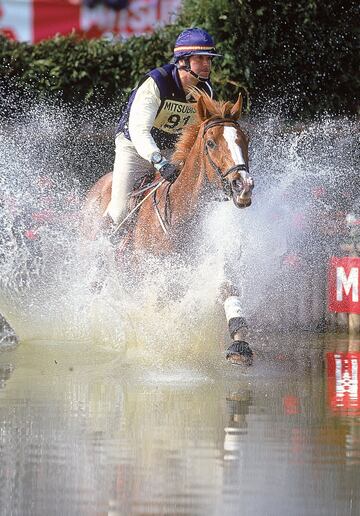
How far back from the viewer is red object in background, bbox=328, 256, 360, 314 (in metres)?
14.0

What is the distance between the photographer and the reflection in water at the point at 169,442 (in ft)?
18.6

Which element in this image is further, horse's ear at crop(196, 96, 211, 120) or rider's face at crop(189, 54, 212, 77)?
rider's face at crop(189, 54, 212, 77)

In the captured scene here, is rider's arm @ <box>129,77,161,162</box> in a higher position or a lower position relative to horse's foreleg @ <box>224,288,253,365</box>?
higher

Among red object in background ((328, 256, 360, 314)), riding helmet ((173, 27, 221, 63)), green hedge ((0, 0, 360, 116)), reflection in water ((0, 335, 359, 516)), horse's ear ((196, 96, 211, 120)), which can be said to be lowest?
reflection in water ((0, 335, 359, 516))

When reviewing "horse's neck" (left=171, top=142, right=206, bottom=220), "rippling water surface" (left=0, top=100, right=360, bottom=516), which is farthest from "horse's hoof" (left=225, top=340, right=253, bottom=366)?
"horse's neck" (left=171, top=142, right=206, bottom=220)

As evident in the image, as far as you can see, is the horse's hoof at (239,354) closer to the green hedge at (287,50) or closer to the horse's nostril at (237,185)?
the horse's nostril at (237,185)

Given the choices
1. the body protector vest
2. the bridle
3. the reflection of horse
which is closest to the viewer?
the bridle

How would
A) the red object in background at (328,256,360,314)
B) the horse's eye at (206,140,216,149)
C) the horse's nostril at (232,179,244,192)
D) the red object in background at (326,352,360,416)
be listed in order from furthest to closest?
the red object in background at (328,256,360,314), the horse's eye at (206,140,216,149), the horse's nostril at (232,179,244,192), the red object in background at (326,352,360,416)

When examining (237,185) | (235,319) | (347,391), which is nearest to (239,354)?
(235,319)

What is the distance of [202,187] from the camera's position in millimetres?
10117

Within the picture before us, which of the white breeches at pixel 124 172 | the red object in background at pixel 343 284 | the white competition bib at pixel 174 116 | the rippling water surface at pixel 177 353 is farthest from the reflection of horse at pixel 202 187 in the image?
the red object in background at pixel 343 284

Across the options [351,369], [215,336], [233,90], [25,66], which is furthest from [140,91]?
[25,66]

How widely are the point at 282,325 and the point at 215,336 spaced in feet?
11.9

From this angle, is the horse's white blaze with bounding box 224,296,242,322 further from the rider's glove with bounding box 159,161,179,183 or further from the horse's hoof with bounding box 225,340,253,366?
the rider's glove with bounding box 159,161,179,183
